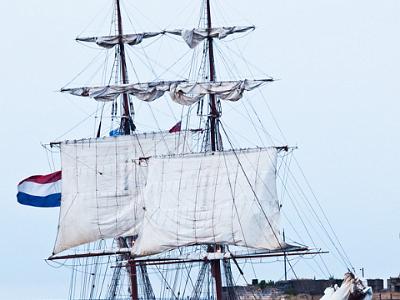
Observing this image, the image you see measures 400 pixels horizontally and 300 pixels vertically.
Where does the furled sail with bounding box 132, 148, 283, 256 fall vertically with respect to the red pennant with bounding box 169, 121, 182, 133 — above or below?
below

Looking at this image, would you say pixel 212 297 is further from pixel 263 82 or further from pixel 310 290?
pixel 310 290

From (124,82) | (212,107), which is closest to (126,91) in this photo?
(124,82)

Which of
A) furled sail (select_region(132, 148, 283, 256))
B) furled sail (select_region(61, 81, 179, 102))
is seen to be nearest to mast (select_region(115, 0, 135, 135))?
furled sail (select_region(61, 81, 179, 102))

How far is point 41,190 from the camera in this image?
157 metres

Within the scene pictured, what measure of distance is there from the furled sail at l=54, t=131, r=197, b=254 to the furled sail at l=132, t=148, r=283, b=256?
5039 mm

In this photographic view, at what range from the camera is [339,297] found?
139500mm

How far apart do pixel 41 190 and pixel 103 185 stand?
3945 mm

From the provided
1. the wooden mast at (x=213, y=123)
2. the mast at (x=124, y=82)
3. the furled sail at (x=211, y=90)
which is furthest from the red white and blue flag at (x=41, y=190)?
the wooden mast at (x=213, y=123)

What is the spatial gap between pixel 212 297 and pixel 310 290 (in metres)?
26.9

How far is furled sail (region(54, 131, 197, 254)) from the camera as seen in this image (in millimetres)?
154250

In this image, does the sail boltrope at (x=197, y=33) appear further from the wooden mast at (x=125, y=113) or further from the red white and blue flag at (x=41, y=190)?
the red white and blue flag at (x=41, y=190)

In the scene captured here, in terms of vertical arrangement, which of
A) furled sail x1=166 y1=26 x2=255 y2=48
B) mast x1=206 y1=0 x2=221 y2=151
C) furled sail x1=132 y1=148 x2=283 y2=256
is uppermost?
furled sail x1=166 y1=26 x2=255 y2=48

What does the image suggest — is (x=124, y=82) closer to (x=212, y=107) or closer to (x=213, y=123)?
(x=212, y=107)

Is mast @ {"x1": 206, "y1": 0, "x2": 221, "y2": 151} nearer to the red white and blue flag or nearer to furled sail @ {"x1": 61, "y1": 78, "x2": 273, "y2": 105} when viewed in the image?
furled sail @ {"x1": 61, "y1": 78, "x2": 273, "y2": 105}
